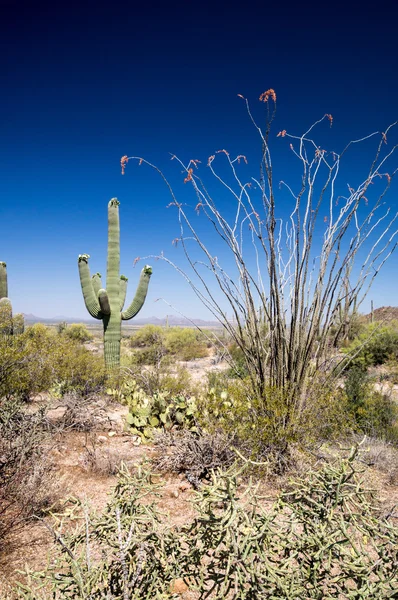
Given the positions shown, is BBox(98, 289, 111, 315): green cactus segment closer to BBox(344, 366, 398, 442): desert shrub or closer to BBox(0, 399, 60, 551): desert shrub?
BBox(0, 399, 60, 551): desert shrub

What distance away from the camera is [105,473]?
4.17 metres

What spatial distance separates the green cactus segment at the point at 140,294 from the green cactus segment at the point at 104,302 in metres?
1.04

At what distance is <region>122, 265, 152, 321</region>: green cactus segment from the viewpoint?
11.5 meters

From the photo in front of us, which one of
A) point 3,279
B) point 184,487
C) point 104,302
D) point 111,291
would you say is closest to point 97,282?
point 111,291

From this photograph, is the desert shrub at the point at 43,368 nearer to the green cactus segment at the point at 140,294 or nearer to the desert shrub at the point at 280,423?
the green cactus segment at the point at 140,294

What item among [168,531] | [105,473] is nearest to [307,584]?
[168,531]

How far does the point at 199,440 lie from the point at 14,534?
6.79 ft

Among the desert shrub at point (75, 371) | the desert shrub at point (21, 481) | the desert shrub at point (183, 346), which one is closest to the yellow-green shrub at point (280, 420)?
the desert shrub at point (21, 481)

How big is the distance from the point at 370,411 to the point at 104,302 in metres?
7.27

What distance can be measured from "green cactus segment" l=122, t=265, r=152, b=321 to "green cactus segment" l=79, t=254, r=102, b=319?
1.10m

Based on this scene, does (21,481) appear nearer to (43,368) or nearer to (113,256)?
(43,368)

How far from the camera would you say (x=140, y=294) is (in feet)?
38.3

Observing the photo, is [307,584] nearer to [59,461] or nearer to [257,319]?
[257,319]

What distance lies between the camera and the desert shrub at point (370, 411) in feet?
18.5
